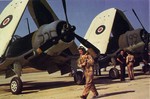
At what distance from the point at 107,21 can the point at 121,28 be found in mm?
1775

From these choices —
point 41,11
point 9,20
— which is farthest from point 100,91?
point 41,11

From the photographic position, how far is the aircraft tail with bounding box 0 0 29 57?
38.6 ft

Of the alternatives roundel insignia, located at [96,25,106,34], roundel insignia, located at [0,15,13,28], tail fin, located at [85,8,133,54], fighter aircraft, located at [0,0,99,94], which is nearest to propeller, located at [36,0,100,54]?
fighter aircraft, located at [0,0,99,94]

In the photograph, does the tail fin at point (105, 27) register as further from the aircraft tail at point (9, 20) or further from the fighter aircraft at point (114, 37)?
the aircraft tail at point (9, 20)

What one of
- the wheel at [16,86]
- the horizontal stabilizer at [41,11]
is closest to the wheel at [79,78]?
the horizontal stabilizer at [41,11]

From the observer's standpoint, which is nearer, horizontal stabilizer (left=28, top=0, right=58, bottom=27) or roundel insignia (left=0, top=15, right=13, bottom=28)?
roundel insignia (left=0, top=15, right=13, bottom=28)

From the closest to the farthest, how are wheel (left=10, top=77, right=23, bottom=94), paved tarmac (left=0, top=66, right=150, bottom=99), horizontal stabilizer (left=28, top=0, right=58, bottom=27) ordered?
paved tarmac (left=0, top=66, right=150, bottom=99) < wheel (left=10, top=77, right=23, bottom=94) < horizontal stabilizer (left=28, top=0, right=58, bottom=27)

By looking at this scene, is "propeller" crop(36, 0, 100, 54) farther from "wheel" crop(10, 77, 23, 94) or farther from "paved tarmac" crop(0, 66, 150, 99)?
"paved tarmac" crop(0, 66, 150, 99)

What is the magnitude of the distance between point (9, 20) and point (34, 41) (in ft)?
5.05

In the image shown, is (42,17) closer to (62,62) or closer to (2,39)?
(62,62)

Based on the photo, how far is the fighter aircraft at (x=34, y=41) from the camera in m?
12.3

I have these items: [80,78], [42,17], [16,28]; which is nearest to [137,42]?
[80,78]

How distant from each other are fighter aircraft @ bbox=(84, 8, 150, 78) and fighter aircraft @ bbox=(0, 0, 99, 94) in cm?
392

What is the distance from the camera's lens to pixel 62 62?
1546 centimetres
